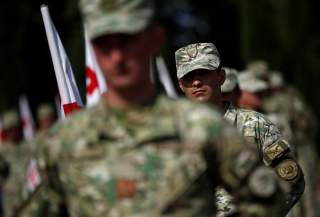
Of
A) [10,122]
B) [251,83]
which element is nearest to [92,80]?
[251,83]

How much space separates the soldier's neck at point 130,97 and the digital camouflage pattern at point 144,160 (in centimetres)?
3

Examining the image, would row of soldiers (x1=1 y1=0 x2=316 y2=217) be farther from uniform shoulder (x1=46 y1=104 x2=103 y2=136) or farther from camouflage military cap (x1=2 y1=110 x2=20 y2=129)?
camouflage military cap (x1=2 y1=110 x2=20 y2=129)

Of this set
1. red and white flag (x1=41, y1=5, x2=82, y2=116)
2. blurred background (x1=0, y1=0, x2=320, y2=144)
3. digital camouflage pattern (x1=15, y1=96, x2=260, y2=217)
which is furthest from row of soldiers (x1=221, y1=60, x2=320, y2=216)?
digital camouflage pattern (x1=15, y1=96, x2=260, y2=217)

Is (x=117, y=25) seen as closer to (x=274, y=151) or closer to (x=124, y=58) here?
(x=124, y=58)

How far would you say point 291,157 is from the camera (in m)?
9.31

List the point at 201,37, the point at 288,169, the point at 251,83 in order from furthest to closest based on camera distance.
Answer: the point at 201,37, the point at 251,83, the point at 288,169

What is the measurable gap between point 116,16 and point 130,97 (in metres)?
0.32

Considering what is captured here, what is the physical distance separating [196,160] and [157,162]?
153 millimetres

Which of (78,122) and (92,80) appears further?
(92,80)

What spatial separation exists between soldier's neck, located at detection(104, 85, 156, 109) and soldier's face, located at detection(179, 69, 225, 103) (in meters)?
3.49

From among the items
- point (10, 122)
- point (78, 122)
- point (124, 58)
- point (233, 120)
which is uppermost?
point (124, 58)

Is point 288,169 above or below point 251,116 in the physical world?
below

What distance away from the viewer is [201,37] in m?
36.8

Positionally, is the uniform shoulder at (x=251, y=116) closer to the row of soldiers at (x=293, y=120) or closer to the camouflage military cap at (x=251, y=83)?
the camouflage military cap at (x=251, y=83)
